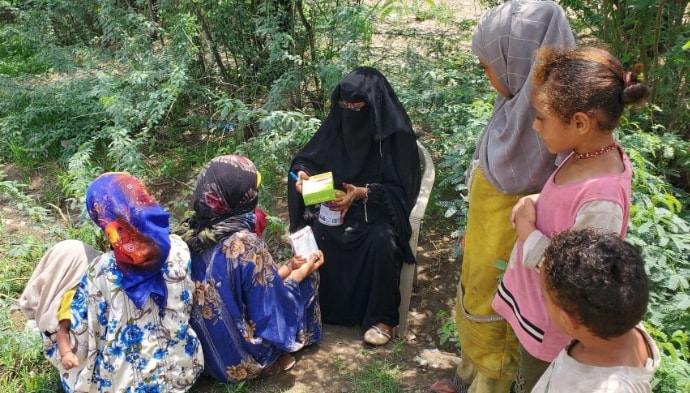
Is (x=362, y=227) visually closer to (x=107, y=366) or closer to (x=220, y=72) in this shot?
(x=107, y=366)

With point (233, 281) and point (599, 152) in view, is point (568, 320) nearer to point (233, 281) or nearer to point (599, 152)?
point (599, 152)

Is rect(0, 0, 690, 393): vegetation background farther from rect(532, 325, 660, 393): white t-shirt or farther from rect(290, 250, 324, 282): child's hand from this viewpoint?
rect(532, 325, 660, 393): white t-shirt

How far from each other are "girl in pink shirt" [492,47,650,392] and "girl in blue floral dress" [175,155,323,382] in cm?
130

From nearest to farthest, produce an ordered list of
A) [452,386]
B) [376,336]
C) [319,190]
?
[452,386] < [319,190] < [376,336]

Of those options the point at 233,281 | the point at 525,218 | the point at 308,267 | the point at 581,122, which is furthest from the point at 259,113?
the point at 581,122

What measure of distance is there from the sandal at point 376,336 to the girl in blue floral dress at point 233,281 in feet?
1.60

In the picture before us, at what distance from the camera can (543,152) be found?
207 cm

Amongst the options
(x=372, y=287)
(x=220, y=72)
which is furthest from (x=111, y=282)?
→ (x=220, y=72)

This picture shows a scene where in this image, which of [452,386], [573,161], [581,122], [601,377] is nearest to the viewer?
[601,377]

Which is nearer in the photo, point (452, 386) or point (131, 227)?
point (131, 227)

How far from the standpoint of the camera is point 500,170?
7.10 ft

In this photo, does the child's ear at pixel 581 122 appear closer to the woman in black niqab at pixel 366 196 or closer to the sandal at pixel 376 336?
the woman in black niqab at pixel 366 196

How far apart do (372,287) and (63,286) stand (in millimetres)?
1592

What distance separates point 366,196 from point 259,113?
4.33ft
